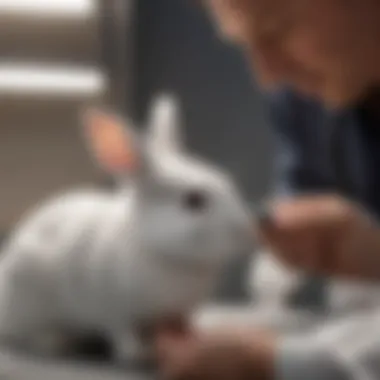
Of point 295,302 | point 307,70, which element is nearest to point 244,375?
point 295,302

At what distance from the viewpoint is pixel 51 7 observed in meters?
0.56

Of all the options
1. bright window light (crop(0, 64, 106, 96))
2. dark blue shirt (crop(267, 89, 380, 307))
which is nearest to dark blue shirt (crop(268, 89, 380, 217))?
dark blue shirt (crop(267, 89, 380, 307))

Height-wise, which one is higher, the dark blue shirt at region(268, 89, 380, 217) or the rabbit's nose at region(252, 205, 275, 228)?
the dark blue shirt at region(268, 89, 380, 217)

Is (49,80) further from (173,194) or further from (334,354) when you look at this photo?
(334,354)

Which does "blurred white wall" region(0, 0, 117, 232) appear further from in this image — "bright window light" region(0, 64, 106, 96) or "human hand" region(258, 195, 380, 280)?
"human hand" region(258, 195, 380, 280)

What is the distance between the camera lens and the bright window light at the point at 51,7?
55cm

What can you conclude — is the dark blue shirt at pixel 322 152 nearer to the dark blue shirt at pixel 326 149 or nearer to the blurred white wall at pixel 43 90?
the dark blue shirt at pixel 326 149

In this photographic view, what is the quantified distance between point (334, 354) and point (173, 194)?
0.41 ft

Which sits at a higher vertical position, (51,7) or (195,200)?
(51,7)

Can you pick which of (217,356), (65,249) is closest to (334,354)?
(217,356)

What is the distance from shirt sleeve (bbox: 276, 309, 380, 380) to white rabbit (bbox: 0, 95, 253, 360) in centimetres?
6

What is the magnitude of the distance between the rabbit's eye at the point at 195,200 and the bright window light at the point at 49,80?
0.08 meters

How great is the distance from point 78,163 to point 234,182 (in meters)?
0.09

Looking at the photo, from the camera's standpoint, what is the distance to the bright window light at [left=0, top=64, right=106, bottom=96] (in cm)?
56
